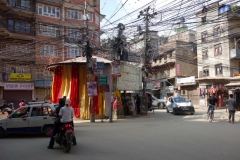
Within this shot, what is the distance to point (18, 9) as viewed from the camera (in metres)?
31.7

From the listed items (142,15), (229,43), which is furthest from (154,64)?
(142,15)

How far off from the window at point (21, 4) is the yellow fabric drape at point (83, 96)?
64.6 ft

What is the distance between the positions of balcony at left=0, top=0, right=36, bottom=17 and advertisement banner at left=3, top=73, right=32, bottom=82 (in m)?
8.25

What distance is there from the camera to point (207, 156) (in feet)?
22.3

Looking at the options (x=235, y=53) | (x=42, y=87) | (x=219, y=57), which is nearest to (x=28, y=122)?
(x=42, y=87)

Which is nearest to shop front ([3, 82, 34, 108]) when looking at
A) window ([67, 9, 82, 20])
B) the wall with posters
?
window ([67, 9, 82, 20])

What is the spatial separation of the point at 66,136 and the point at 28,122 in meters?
4.06

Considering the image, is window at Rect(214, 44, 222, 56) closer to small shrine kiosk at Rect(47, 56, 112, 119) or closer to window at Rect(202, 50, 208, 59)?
window at Rect(202, 50, 208, 59)

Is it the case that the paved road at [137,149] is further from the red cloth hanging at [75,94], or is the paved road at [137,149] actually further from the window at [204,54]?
the window at [204,54]

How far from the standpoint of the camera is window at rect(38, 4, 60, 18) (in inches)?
1330

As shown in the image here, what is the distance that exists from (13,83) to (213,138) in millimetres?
28838

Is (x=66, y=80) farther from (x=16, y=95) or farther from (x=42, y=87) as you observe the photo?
(x=16, y=95)

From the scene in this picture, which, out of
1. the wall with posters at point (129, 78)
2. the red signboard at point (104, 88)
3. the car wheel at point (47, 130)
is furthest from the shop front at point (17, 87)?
the car wheel at point (47, 130)

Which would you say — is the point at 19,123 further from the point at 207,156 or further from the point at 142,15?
the point at 142,15
